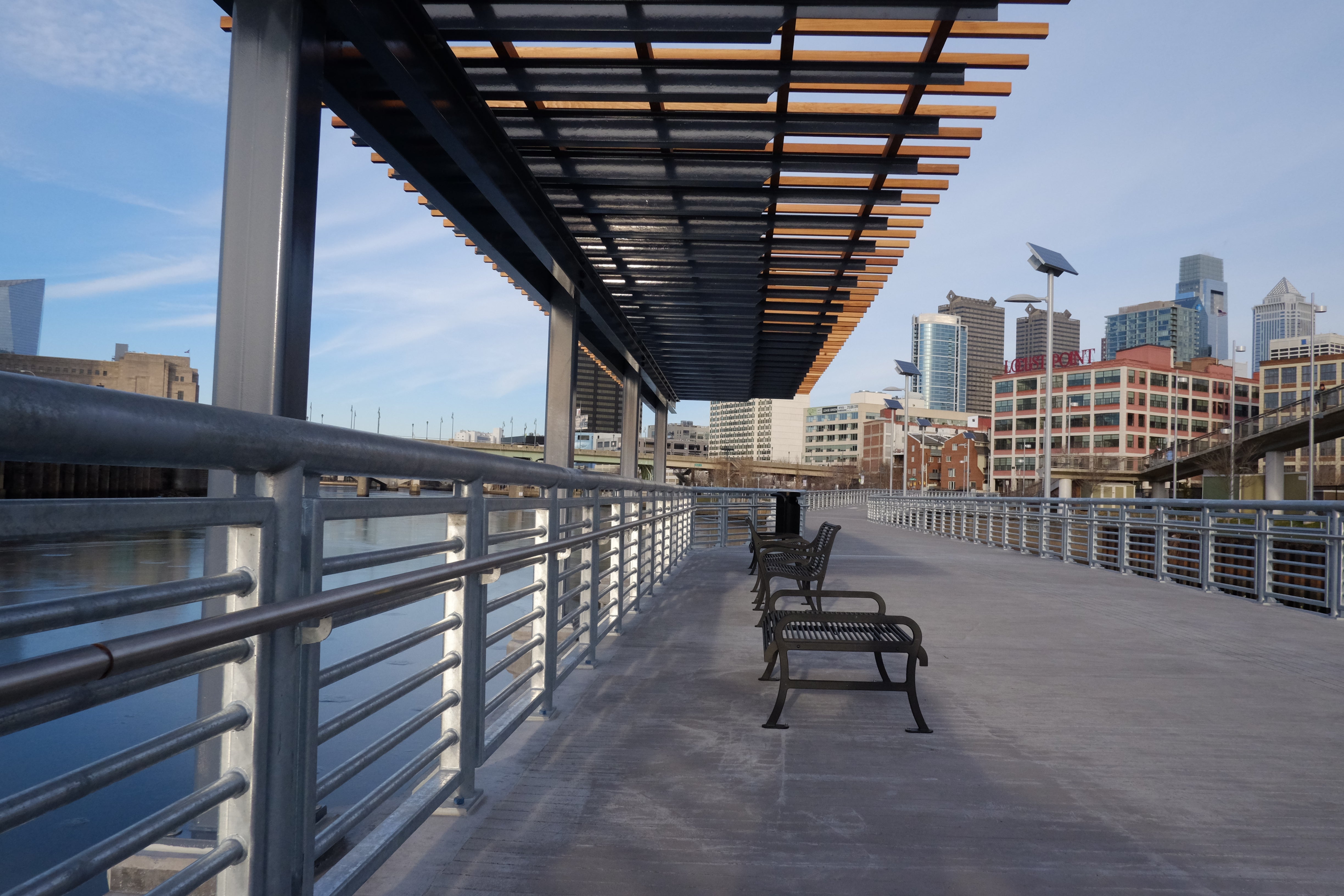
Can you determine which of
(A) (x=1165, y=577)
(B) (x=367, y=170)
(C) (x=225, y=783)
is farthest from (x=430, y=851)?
(A) (x=1165, y=577)

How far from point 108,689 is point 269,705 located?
1.89ft

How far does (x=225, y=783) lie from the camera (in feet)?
5.89

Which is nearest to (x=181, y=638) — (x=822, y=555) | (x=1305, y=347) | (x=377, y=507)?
(x=377, y=507)

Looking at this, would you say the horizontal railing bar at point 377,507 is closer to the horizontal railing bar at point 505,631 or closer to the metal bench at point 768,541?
the horizontal railing bar at point 505,631

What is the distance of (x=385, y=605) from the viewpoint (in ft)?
7.75

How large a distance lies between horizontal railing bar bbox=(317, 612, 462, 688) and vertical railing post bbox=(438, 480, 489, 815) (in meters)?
0.18

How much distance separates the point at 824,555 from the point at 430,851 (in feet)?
17.4

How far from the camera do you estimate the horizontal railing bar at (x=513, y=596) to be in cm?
345

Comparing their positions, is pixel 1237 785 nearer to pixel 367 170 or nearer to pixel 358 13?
pixel 358 13

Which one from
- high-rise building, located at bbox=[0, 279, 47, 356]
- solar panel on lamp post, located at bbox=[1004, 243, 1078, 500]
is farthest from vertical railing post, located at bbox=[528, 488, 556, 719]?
solar panel on lamp post, located at bbox=[1004, 243, 1078, 500]

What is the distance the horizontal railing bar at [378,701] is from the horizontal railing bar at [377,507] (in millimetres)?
439

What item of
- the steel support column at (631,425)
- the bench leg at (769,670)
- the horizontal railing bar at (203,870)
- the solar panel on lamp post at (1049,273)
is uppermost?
the solar panel on lamp post at (1049,273)

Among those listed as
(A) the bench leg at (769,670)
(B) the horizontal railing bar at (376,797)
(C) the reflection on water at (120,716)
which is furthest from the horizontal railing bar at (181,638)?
(A) the bench leg at (769,670)

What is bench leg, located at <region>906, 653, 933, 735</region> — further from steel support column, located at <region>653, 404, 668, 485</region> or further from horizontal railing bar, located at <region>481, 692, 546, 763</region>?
steel support column, located at <region>653, 404, 668, 485</region>
